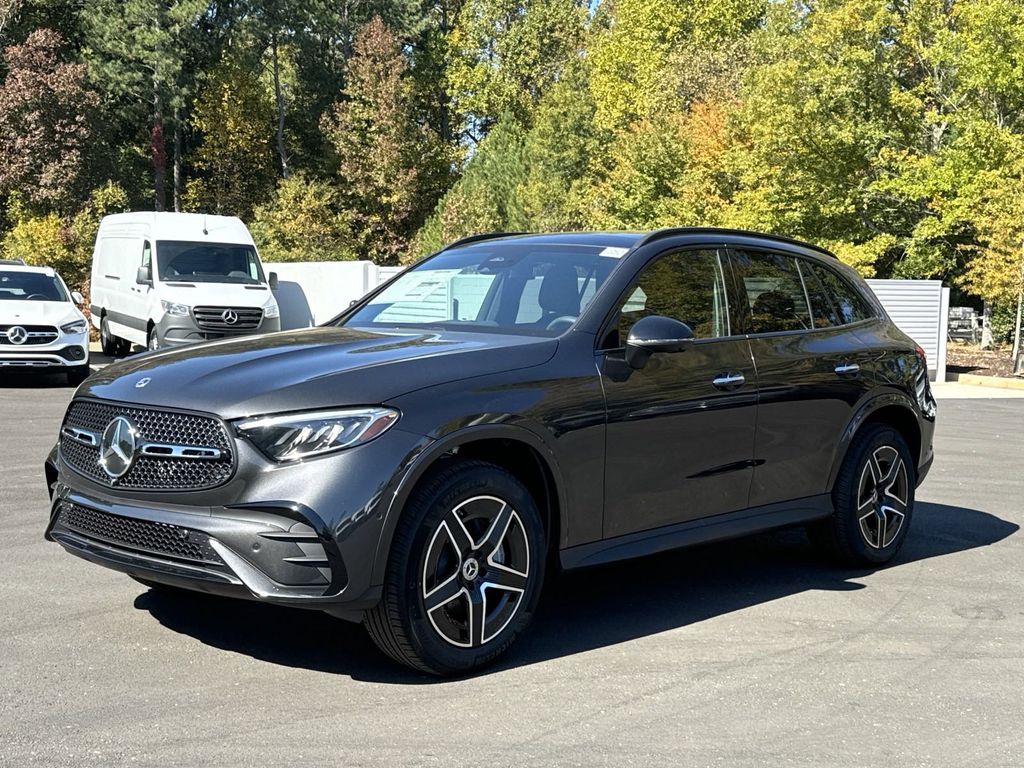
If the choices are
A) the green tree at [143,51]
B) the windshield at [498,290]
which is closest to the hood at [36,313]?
the windshield at [498,290]

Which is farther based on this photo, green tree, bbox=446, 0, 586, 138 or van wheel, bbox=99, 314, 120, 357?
green tree, bbox=446, 0, 586, 138

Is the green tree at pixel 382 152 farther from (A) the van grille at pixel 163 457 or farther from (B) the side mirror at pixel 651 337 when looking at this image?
(A) the van grille at pixel 163 457

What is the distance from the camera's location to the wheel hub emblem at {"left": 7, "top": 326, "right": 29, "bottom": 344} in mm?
16719

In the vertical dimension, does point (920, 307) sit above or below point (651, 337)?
below

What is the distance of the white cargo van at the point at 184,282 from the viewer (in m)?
20.4

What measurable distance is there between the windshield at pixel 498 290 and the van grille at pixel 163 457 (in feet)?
4.79

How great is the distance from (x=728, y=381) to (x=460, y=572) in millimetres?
1757

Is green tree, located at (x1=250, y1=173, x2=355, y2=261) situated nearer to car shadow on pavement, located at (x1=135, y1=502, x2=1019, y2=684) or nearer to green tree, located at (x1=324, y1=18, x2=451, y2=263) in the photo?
green tree, located at (x1=324, y1=18, x2=451, y2=263)

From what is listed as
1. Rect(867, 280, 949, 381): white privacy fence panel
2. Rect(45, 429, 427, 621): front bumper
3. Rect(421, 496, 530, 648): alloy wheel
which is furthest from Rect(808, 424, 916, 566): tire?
Rect(867, 280, 949, 381): white privacy fence panel

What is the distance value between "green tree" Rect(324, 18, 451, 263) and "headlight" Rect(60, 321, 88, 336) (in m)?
42.3

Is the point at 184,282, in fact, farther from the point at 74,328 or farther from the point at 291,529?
the point at 291,529

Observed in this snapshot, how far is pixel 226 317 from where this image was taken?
20516mm

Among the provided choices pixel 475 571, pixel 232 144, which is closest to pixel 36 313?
pixel 475 571

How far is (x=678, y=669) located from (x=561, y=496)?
0.81m
